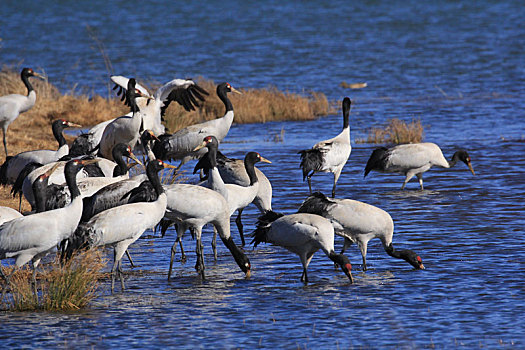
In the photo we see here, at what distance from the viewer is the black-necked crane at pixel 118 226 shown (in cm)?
875

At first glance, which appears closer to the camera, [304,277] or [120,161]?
[304,277]

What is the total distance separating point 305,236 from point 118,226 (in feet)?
5.60

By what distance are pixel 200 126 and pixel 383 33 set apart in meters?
34.8

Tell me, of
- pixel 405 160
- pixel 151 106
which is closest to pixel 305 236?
pixel 405 160

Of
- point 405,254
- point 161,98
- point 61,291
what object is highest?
point 161,98

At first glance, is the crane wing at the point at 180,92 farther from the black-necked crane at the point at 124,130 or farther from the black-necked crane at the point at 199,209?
the black-necked crane at the point at 199,209

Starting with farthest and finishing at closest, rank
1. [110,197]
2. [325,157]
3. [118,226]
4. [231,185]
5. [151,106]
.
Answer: [151,106], [325,157], [231,185], [110,197], [118,226]

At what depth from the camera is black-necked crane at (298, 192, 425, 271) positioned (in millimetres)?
9586

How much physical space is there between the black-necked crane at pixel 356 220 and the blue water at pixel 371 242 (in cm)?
22

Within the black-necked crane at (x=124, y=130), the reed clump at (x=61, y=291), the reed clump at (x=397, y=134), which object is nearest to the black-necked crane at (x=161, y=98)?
the black-necked crane at (x=124, y=130)

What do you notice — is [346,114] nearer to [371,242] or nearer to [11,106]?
[371,242]

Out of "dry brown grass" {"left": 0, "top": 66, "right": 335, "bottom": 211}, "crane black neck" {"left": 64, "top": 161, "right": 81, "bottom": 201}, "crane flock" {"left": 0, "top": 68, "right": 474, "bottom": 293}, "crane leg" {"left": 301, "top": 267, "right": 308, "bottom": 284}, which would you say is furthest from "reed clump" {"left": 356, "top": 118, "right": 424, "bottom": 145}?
"crane black neck" {"left": 64, "top": 161, "right": 81, "bottom": 201}

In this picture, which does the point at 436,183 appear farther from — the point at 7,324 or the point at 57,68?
the point at 57,68

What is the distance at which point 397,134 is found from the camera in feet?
58.0
